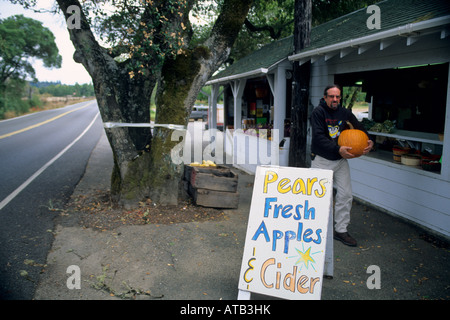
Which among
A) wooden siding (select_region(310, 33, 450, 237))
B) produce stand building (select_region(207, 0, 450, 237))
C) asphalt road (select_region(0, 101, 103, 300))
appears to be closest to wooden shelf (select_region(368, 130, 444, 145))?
produce stand building (select_region(207, 0, 450, 237))

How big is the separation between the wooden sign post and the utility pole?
4.14m

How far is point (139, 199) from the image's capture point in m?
6.03

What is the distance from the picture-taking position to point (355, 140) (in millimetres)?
4328

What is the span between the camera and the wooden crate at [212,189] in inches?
239

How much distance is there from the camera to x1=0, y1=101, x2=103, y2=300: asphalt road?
393 centimetres

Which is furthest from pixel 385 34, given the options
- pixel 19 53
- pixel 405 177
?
pixel 19 53

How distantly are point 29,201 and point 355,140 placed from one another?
6.12 m

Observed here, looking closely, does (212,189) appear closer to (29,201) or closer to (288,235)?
(288,235)

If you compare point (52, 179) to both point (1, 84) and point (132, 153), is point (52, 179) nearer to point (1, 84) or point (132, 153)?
point (132, 153)

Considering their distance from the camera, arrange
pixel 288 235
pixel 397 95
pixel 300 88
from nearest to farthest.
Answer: pixel 288 235 → pixel 300 88 → pixel 397 95

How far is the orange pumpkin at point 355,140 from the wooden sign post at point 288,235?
1.27 m

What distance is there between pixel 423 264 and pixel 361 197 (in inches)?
109

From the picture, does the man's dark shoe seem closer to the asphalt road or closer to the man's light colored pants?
the man's light colored pants

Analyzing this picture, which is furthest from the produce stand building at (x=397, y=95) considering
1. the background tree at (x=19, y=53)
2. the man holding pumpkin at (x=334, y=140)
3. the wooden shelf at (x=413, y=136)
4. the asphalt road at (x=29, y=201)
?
the background tree at (x=19, y=53)
